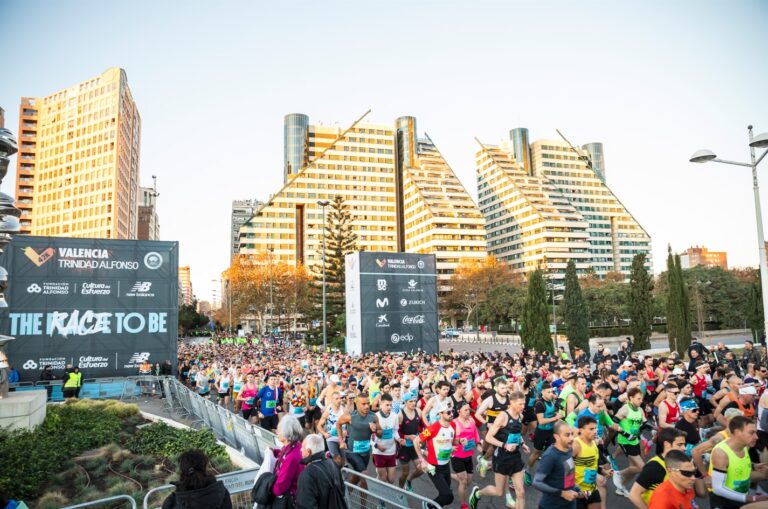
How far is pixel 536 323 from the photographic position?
1320 inches

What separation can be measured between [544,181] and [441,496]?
134589 millimetres

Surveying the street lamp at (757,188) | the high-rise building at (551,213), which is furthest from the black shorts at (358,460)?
the high-rise building at (551,213)

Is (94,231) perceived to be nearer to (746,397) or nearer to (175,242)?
(175,242)

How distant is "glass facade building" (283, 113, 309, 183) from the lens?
15838cm

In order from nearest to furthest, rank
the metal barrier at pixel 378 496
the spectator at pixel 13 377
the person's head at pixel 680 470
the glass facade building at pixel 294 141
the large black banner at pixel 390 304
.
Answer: the person's head at pixel 680 470 → the metal barrier at pixel 378 496 → the spectator at pixel 13 377 → the large black banner at pixel 390 304 → the glass facade building at pixel 294 141

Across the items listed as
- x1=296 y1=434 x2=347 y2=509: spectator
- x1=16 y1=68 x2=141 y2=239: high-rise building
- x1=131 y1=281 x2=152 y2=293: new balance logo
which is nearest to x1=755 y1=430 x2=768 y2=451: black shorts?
x1=296 y1=434 x2=347 y2=509: spectator

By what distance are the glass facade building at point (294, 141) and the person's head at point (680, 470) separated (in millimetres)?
158192

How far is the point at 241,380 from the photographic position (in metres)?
14.9

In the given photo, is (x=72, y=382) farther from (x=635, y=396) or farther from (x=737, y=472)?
(x=737, y=472)

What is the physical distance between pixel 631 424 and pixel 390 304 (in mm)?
21590

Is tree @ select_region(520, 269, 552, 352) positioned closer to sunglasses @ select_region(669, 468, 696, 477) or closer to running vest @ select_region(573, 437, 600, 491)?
running vest @ select_region(573, 437, 600, 491)

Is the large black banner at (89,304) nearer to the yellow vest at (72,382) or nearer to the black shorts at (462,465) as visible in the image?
the yellow vest at (72,382)

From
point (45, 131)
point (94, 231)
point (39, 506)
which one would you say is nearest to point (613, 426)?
point (39, 506)

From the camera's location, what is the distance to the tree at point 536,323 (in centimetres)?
3303
